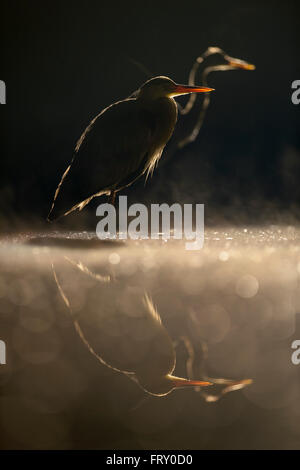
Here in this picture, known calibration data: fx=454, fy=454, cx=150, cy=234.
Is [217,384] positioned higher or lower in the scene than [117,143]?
lower

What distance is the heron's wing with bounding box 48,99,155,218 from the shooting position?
162 centimetres

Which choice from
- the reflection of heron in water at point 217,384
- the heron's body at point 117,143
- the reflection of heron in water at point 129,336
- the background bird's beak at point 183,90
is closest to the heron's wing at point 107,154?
the heron's body at point 117,143

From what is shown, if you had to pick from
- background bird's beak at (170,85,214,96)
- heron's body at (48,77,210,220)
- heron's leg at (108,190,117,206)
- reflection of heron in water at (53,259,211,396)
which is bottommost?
reflection of heron in water at (53,259,211,396)

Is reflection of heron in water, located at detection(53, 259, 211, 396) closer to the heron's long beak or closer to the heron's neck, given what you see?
the heron's long beak

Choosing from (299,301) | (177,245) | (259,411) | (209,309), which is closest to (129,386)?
(259,411)

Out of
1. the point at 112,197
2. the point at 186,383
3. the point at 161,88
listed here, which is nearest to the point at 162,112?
the point at 161,88

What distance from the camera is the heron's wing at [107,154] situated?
1.62 m

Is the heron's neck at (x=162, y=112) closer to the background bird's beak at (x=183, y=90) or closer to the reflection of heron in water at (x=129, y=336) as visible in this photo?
the background bird's beak at (x=183, y=90)

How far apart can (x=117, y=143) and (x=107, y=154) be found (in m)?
0.05

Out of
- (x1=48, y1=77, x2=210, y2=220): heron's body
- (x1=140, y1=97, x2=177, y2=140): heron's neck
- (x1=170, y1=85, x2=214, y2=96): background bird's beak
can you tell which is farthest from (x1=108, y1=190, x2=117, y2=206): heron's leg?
(x1=170, y1=85, x2=214, y2=96): background bird's beak

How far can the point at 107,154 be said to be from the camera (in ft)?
5.32

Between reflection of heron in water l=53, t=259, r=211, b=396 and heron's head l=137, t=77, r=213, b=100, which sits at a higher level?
heron's head l=137, t=77, r=213, b=100

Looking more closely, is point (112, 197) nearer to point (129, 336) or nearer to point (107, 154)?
point (107, 154)

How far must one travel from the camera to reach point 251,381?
25.6 inches
